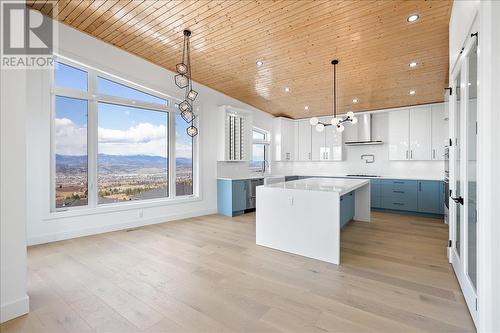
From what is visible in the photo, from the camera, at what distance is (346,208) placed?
4.66 m

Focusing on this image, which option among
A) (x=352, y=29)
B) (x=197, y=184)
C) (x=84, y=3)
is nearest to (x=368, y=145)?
(x=352, y=29)

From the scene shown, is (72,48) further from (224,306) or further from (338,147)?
(338,147)

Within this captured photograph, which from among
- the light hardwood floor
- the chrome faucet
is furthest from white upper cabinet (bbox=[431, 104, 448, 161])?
the chrome faucet

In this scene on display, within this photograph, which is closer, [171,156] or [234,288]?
[234,288]

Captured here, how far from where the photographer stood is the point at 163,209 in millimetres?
5215

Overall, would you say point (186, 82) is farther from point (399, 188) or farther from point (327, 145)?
point (399, 188)

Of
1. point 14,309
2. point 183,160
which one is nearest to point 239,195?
point 183,160

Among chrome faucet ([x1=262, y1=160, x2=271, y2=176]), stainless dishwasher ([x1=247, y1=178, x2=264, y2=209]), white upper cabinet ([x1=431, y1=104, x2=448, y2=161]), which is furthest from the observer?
chrome faucet ([x1=262, y1=160, x2=271, y2=176])

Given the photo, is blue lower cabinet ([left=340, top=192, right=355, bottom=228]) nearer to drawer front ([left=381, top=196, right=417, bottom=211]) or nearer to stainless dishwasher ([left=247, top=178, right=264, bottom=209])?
drawer front ([left=381, top=196, right=417, bottom=211])

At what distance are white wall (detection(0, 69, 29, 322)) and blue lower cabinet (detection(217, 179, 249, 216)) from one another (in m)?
4.08

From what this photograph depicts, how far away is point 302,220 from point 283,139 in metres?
4.89

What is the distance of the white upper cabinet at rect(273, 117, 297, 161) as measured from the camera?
25.8 feet

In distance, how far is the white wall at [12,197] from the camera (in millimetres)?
1911

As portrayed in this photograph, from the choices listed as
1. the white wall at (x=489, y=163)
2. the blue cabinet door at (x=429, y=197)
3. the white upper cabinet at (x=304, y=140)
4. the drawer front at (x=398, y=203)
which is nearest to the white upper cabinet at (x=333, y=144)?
the white upper cabinet at (x=304, y=140)
